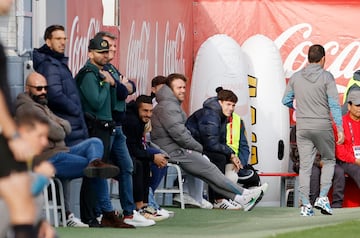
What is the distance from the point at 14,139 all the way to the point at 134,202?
7.87 meters

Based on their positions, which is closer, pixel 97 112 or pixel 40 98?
pixel 40 98

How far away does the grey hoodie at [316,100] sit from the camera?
50.7ft

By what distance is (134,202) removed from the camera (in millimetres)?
14258

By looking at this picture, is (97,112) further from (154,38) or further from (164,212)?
(154,38)

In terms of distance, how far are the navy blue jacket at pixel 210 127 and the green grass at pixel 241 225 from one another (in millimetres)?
892

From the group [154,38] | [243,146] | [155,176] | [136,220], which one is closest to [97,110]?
[136,220]

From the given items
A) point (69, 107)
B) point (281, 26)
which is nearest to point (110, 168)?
point (69, 107)

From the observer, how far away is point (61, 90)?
40.8 feet

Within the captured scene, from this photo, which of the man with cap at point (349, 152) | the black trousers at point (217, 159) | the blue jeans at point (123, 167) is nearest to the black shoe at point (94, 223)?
the blue jeans at point (123, 167)

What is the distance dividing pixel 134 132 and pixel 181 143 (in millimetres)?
1762

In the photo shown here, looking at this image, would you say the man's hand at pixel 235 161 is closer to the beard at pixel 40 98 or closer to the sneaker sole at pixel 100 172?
the sneaker sole at pixel 100 172

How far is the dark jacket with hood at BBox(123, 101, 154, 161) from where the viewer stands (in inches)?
563

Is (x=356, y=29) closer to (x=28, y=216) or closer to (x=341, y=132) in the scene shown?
(x=341, y=132)

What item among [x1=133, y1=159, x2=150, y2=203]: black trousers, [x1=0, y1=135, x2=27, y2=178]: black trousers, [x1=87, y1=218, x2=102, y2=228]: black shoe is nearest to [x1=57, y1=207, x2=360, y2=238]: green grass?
[x1=87, y1=218, x2=102, y2=228]: black shoe
